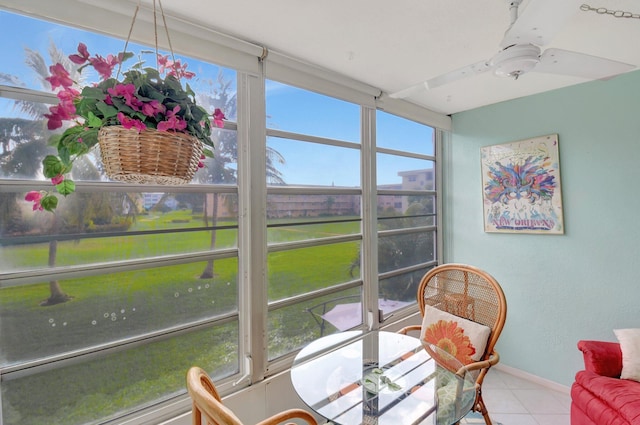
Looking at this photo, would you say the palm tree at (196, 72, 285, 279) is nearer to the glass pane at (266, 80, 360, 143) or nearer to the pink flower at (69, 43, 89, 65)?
the glass pane at (266, 80, 360, 143)

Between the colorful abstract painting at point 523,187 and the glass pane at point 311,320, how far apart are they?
1.65m

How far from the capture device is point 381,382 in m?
1.66

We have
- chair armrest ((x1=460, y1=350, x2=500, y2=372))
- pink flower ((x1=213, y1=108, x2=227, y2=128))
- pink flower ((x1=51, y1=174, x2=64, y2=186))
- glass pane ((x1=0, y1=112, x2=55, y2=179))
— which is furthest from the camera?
chair armrest ((x1=460, y1=350, x2=500, y2=372))

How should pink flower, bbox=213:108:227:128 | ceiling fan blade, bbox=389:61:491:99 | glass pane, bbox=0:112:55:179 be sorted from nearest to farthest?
1. pink flower, bbox=213:108:227:128
2. glass pane, bbox=0:112:55:179
3. ceiling fan blade, bbox=389:61:491:99

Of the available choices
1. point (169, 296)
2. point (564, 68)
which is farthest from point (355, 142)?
point (169, 296)

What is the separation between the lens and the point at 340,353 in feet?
6.41

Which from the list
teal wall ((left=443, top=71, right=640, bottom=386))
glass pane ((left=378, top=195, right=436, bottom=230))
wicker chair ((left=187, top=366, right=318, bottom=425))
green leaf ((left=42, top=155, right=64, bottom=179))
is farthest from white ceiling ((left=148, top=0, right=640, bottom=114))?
wicker chair ((left=187, top=366, right=318, bottom=425))

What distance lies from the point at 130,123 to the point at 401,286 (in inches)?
110

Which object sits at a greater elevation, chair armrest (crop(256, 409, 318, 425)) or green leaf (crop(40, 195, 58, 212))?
green leaf (crop(40, 195, 58, 212))

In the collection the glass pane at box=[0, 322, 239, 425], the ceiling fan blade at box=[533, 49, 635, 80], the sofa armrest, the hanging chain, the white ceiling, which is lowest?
the sofa armrest

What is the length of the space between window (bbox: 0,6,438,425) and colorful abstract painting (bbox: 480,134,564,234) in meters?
1.09

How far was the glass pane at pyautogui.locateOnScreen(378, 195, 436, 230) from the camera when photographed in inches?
114

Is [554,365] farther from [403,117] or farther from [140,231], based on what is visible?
[140,231]

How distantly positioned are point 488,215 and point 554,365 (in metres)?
1.42
